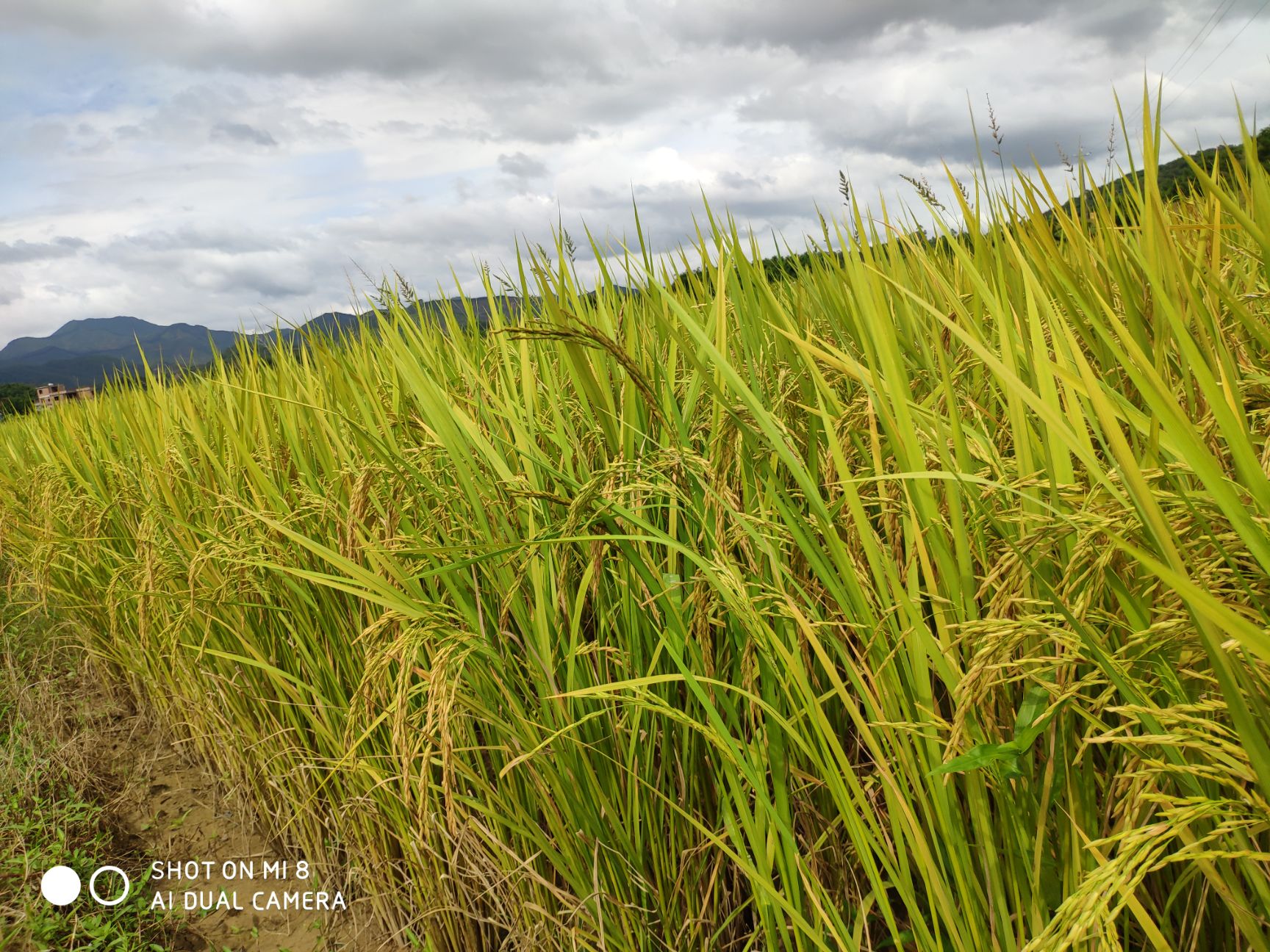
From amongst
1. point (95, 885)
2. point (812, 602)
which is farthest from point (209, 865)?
point (812, 602)

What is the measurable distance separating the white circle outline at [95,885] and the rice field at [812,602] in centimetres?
66

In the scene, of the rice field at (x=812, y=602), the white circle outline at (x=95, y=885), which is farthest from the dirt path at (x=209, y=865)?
the rice field at (x=812, y=602)

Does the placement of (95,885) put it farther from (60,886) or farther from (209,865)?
(209,865)

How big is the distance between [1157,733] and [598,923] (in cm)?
104

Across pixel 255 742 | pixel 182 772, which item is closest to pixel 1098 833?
pixel 255 742

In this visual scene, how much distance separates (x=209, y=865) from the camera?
2613 millimetres

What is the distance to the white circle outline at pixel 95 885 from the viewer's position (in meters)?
2.40

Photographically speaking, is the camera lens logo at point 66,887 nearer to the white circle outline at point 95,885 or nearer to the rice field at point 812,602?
the white circle outline at point 95,885

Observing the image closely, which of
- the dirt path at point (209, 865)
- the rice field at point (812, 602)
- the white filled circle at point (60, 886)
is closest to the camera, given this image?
the rice field at point (812, 602)

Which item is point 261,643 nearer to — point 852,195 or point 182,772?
point 182,772

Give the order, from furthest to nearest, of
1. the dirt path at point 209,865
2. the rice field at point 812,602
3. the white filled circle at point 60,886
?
the white filled circle at point 60,886 < the dirt path at point 209,865 < the rice field at point 812,602

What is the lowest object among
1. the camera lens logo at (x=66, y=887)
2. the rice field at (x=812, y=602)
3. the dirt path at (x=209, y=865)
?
the dirt path at (x=209, y=865)

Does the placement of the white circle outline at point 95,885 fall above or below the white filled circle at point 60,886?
below

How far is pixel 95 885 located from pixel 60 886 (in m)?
0.10
